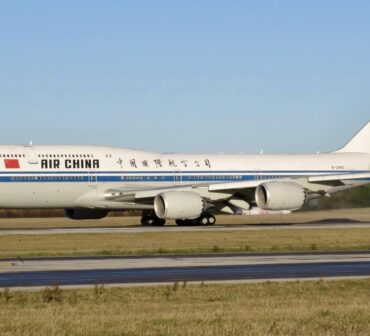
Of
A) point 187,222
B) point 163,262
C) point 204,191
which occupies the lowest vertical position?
point 187,222

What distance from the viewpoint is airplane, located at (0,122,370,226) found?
5466 centimetres

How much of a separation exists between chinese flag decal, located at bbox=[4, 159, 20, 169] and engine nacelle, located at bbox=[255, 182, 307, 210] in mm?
14220

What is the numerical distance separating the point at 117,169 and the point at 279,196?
10029 millimetres

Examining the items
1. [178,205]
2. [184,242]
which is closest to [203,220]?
[178,205]

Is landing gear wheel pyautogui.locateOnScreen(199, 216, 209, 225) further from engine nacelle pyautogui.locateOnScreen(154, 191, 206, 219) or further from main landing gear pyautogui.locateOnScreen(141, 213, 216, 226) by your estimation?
engine nacelle pyautogui.locateOnScreen(154, 191, 206, 219)

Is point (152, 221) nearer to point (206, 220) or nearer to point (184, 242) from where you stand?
point (206, 220)

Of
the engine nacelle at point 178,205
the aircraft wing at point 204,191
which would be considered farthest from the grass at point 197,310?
A: the aircraft wing at point 204,191

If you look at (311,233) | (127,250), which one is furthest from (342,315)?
(311,233)

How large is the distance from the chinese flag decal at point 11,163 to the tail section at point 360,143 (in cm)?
2411

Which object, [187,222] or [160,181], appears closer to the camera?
[187,222]

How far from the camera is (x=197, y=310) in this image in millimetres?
18703

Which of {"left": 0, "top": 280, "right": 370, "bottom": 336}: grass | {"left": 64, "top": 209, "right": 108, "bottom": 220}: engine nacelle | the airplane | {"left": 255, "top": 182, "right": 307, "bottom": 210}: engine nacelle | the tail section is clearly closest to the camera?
{"left": 0, "top": 280, "right": 370, "bottom": 336}: grass

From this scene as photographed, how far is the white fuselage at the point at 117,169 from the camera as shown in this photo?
5469 centimetres

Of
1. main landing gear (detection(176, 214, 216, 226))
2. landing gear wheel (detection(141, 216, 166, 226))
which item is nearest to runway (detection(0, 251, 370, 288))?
main landing gear (detection(176, 214, 216, 226))
